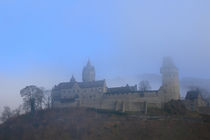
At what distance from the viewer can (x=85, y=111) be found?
60781mm

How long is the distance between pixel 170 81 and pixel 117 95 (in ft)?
48.6

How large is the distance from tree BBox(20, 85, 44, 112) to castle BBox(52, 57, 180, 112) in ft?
12.5

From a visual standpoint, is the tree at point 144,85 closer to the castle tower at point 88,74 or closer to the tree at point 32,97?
the castle tower at point 88,74

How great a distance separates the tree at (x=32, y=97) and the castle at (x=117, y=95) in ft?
12.5

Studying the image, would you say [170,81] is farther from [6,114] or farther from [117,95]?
[6,114]

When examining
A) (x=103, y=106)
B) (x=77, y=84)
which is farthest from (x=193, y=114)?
(x=77, y=84)

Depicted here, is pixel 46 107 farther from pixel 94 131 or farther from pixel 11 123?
pixel 94 131

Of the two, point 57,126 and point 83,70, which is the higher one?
point 83,70

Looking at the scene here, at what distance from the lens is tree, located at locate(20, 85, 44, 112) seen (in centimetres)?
6569

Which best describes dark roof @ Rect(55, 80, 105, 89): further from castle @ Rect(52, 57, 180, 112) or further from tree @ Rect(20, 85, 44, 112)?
tree @ Rect(20, 85, 44, 112)

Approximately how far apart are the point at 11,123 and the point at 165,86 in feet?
124

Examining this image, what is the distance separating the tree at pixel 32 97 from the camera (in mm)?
65688

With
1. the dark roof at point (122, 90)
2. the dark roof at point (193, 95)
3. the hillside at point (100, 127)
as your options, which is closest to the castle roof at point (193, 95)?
the dark roof at point (193, 95)

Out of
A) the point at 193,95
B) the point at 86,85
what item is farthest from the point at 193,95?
the point at 86,85
